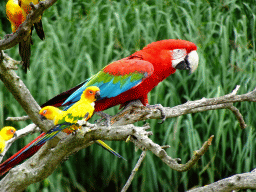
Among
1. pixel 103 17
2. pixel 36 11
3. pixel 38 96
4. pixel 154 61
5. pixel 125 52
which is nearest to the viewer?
pixel 36 11

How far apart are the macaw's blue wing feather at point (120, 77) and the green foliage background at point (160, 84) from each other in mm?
664

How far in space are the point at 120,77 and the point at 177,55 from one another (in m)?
0.28

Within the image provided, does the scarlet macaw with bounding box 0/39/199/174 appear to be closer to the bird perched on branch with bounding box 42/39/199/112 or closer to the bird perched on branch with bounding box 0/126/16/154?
the bird perched on branch with bounding box 42/39/199/112

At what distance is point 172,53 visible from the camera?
145cm

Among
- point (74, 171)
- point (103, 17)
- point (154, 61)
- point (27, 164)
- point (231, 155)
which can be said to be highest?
point (103, 17)

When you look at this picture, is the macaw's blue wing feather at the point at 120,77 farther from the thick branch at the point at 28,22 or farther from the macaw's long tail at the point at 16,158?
the thick branch at the point at 28,22

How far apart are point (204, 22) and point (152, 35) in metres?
0.38

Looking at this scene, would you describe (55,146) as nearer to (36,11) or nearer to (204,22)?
(36,11)

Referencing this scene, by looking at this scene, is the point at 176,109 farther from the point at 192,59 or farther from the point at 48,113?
the point at 48,113

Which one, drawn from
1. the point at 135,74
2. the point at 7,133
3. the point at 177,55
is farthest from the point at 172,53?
the point at 7,133

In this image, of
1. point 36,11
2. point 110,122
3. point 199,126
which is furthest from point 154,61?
point 199,126

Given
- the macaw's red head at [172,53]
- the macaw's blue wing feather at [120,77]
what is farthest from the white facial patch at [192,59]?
the macaw's blue wing feather at [120,77]

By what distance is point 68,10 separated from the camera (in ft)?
7.97

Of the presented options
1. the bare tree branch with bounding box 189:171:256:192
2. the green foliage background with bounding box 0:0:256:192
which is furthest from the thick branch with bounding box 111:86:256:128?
the green foliage background with bounding box 0:0:256:192
